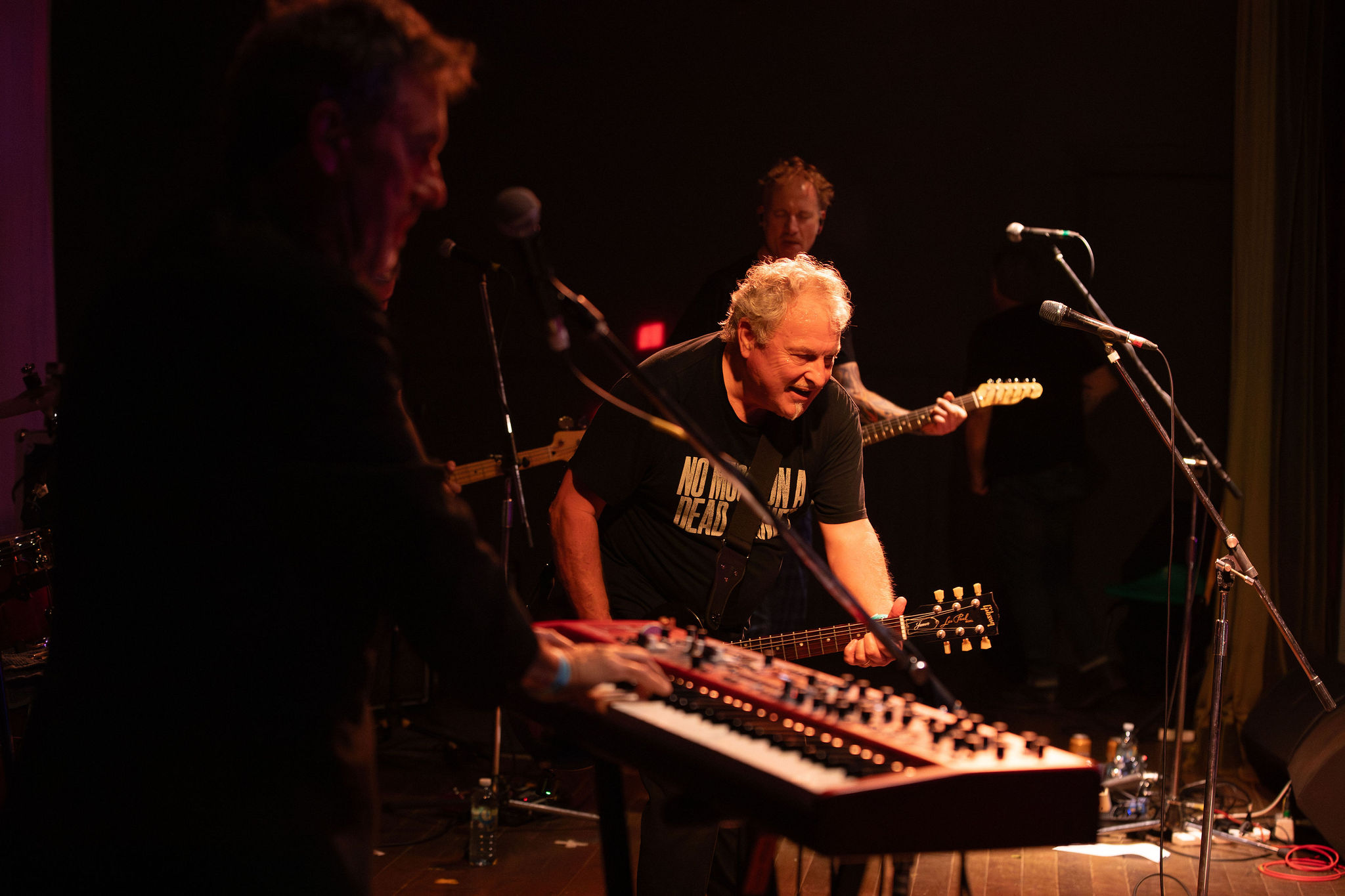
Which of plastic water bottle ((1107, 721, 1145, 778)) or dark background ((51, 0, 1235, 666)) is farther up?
dark background ((51, 0, 1235, 666))

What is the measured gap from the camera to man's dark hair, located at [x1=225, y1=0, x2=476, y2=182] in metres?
1.28

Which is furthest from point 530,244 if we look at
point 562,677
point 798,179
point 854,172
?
point 854,172

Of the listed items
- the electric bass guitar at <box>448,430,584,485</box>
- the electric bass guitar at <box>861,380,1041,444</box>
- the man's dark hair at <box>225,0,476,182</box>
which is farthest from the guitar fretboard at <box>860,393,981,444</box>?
the man's dark hair at <box>225,0,476,182</box>

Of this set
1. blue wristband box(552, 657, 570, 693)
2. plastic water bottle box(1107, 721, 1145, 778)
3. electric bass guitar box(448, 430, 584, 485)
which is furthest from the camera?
electric bass guitar box(448, 430, 584, 485)

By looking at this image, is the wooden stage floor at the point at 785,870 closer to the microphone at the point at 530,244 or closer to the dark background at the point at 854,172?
the dark background at the point at 854,172

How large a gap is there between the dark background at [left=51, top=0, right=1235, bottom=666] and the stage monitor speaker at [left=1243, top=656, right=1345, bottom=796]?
1.53 m

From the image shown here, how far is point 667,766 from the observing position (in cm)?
150

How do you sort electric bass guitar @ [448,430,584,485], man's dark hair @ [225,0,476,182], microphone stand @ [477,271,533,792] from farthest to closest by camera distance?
1. electric bass guitar @ [448,430,584,485]
2. microphone stand @ [477,271,533,792]
3. man's dark hair @ [225,0,476,182]

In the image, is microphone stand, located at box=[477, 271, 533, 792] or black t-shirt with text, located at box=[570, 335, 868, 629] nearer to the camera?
black t-shirt with text, located at box=[570, 335, 868, 629]

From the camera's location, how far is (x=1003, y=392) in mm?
5055

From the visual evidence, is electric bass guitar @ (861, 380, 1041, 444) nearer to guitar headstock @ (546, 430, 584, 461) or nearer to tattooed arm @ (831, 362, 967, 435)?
tattooed arm @ (831, 362, 967, 435)

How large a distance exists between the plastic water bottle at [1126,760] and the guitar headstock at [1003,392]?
1450 mm

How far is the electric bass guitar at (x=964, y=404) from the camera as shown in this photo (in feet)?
16.1

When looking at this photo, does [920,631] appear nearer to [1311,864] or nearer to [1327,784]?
[1327,784]
